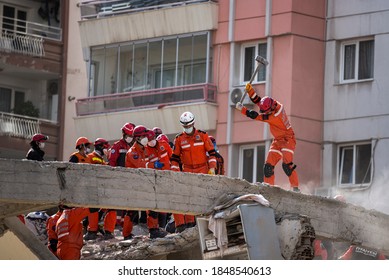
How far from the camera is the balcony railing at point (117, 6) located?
5563cm

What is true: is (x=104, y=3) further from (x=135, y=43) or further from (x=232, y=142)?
(x=232, y=142)

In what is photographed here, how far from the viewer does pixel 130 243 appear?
121 feet

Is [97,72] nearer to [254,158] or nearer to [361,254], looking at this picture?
[254,158]

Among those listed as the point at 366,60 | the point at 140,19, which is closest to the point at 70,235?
the point at 366,60

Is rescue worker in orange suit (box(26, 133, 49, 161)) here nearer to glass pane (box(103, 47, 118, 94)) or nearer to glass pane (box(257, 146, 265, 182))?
glass pane (box(257, 146, 265, 182))

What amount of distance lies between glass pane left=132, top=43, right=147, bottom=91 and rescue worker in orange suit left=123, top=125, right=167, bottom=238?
1999 centimetres

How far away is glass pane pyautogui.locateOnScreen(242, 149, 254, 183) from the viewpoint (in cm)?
5384

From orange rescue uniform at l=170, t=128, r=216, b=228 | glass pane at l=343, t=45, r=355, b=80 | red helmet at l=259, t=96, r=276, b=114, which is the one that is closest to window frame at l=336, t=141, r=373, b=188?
glass pane at l=343, t=45, r=355, b=80

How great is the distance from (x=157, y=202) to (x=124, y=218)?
4.49 meters

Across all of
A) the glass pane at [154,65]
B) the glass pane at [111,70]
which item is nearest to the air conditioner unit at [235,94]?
the glass pane at [154,65]

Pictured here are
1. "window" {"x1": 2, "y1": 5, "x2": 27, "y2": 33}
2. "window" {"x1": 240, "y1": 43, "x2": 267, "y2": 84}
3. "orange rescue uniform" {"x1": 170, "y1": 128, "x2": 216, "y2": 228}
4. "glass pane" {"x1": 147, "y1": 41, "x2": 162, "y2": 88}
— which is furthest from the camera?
"window" {"x1": 2, "y1": 5, "x2": 27, "y2": 33}

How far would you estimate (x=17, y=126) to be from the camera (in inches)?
2354

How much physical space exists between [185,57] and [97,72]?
12.4 feet

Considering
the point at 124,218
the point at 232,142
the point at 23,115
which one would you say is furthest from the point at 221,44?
the point at 124,218
